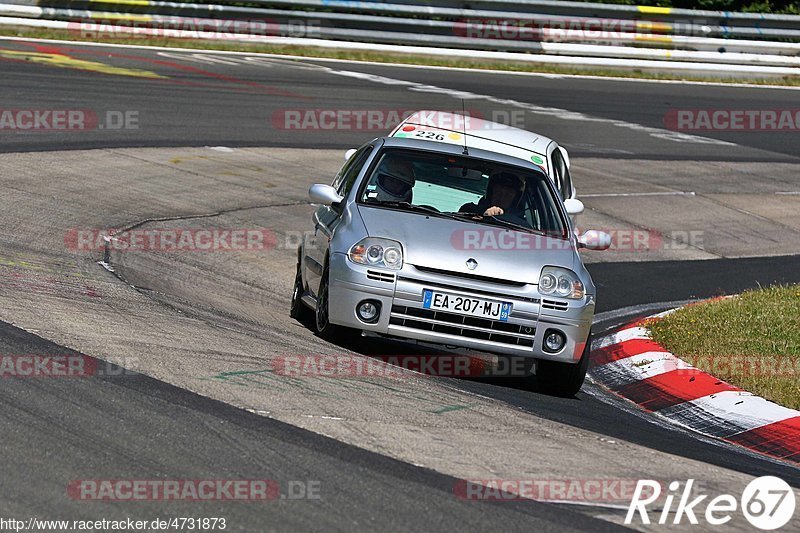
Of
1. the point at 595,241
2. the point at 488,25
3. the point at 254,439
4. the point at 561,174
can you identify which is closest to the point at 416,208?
the point at 595,241

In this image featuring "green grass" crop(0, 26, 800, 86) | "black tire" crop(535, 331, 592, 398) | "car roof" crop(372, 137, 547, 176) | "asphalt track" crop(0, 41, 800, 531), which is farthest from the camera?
"green grass" crop(0, 26, 800, 86)

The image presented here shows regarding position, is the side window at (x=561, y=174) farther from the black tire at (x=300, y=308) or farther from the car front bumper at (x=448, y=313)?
the car front bumper at (x=448, y=313)

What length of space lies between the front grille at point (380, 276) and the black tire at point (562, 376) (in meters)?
1.20

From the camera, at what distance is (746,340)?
955cm

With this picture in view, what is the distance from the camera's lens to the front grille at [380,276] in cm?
784

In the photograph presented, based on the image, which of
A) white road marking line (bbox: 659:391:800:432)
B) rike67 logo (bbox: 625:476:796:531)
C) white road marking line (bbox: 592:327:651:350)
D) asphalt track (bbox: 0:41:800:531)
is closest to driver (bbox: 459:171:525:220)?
asphalt track (bbox: 0:41:800:531)

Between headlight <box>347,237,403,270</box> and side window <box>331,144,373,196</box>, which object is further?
side window <box>331,144,373,196</box>

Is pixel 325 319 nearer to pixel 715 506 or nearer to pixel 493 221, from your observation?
pixel 493 221

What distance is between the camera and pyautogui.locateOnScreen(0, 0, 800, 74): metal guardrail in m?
24.8

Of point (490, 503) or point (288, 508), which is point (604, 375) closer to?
point (490, 503)

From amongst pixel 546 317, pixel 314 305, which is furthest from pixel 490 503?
pixel 314 305

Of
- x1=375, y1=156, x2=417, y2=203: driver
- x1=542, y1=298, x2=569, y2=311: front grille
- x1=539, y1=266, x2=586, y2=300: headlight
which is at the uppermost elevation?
x1=375, y1=156, x2=417, y2=203: driver

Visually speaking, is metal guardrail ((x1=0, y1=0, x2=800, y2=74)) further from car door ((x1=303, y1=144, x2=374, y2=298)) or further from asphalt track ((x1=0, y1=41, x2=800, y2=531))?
car door ((x1=303, y1=144, x2=374, y2=298))

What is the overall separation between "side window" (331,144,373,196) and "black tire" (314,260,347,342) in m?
0.96
